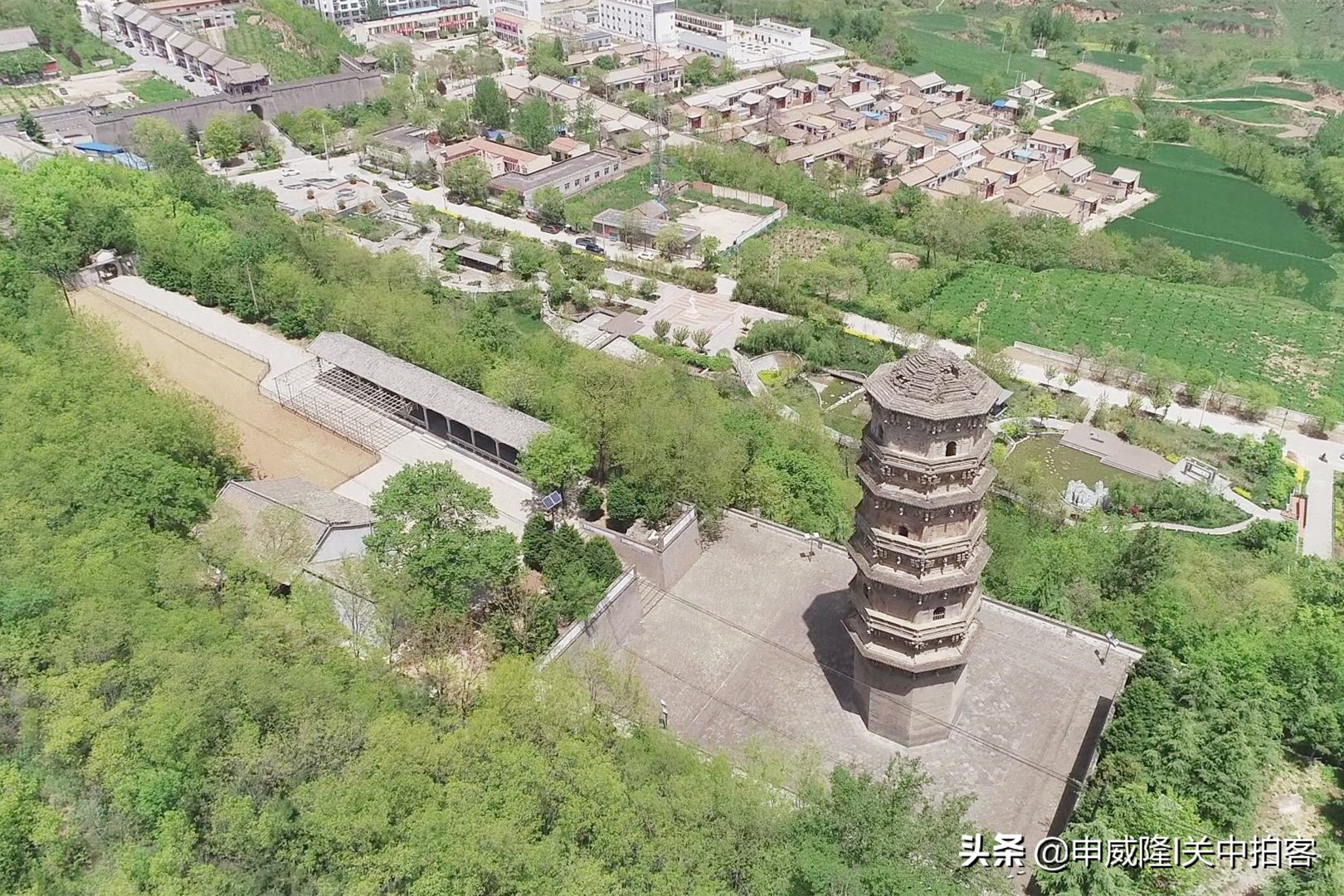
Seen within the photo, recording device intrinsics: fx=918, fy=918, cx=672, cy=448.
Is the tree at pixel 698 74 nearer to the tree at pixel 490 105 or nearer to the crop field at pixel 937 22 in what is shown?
the tree at pixel 490 105

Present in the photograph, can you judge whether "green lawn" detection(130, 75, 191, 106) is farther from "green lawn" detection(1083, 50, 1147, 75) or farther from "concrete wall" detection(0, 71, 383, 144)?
"green lawn" detection(1083, 50, 1147, 75)

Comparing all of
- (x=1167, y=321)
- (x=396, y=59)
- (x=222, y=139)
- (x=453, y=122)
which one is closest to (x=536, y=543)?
(x=1167, y=321)

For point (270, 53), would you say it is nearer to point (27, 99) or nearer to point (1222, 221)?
point (27, 99)

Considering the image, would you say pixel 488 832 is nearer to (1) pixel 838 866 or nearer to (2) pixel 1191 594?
(1) pixel 838 866

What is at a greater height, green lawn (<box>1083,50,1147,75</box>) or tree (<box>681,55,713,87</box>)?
green lawn (<box>1083,50,1147,75</box>)

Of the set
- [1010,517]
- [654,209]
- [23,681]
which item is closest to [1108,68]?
[654,209]

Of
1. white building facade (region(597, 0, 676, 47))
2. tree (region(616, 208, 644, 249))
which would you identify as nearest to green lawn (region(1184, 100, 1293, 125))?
white building facade (region(597, 0, 676, 47))
